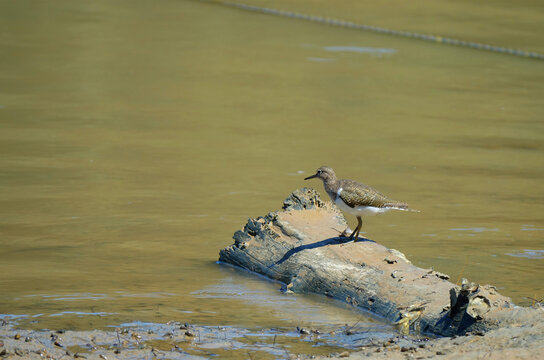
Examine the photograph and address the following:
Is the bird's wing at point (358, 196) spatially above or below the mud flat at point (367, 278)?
above

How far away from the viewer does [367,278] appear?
748 cm

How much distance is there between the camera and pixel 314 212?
8.49 meters

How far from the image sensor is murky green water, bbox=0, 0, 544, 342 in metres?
8.37

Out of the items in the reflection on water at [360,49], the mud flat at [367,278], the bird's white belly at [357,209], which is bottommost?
the mud flat at [367,278]

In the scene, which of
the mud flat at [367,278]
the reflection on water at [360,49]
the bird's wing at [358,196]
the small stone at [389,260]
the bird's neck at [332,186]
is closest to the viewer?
the mud flat at [367,278]

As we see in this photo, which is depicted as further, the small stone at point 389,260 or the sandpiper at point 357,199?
the sandpiper at point 357,199

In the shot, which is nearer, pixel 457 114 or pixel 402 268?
pixel 402 268

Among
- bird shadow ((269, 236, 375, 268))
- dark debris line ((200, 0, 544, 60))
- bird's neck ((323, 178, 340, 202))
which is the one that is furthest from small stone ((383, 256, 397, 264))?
dark debris line ((200, 0, 544, 60))

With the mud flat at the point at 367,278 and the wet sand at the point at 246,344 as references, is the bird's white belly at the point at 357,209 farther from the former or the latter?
the wet sand at the point at 246,344

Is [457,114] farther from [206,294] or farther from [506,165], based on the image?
[206,294]

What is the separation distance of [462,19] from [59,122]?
1220 cm

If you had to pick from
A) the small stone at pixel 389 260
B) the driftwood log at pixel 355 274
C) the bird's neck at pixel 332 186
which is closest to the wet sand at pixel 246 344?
the driftwood log at pixel 355 274

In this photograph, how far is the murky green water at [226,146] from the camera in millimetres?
8367

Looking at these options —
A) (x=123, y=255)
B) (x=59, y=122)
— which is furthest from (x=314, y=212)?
(x=59, y=122)
